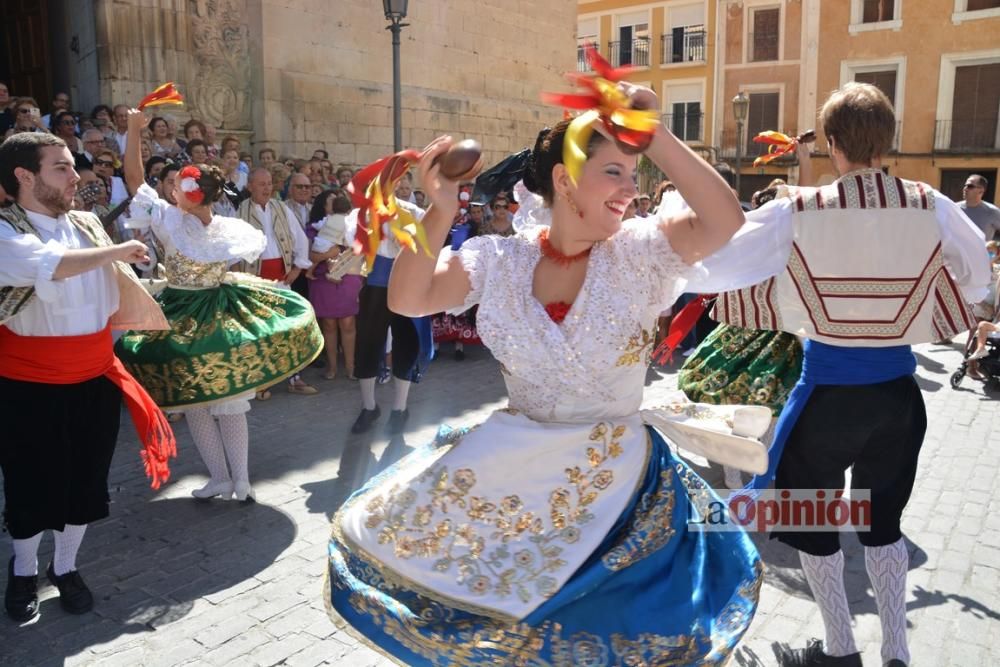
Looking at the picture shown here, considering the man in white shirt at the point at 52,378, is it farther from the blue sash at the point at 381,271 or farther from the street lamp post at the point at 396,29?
the street lamp post at the point at 396,29

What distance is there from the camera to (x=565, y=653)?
191 cm

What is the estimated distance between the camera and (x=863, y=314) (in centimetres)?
273

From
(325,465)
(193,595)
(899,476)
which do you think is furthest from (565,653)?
(325,465)

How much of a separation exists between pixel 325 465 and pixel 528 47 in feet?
41.6

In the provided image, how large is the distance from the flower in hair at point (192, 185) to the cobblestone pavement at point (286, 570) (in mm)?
1757

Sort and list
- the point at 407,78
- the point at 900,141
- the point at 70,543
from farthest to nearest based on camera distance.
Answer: the point at 900,141 → the point at 407,78 → the point at 70,543

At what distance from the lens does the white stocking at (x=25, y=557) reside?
3521mm

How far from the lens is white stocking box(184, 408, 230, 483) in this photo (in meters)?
4.64

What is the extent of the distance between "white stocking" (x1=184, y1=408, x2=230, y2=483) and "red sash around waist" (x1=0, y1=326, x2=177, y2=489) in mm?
754

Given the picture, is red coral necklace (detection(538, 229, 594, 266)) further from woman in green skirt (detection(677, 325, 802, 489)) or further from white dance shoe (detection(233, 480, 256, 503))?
white dance shoe (detection(233, 480, 256, 503))

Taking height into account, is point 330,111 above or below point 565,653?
above

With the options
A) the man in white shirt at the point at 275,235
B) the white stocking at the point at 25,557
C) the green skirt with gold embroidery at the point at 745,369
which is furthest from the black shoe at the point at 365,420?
the white stocking at the point at 25,557

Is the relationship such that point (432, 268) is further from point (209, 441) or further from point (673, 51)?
point (673, 51)

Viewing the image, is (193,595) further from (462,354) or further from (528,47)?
(528,47)
